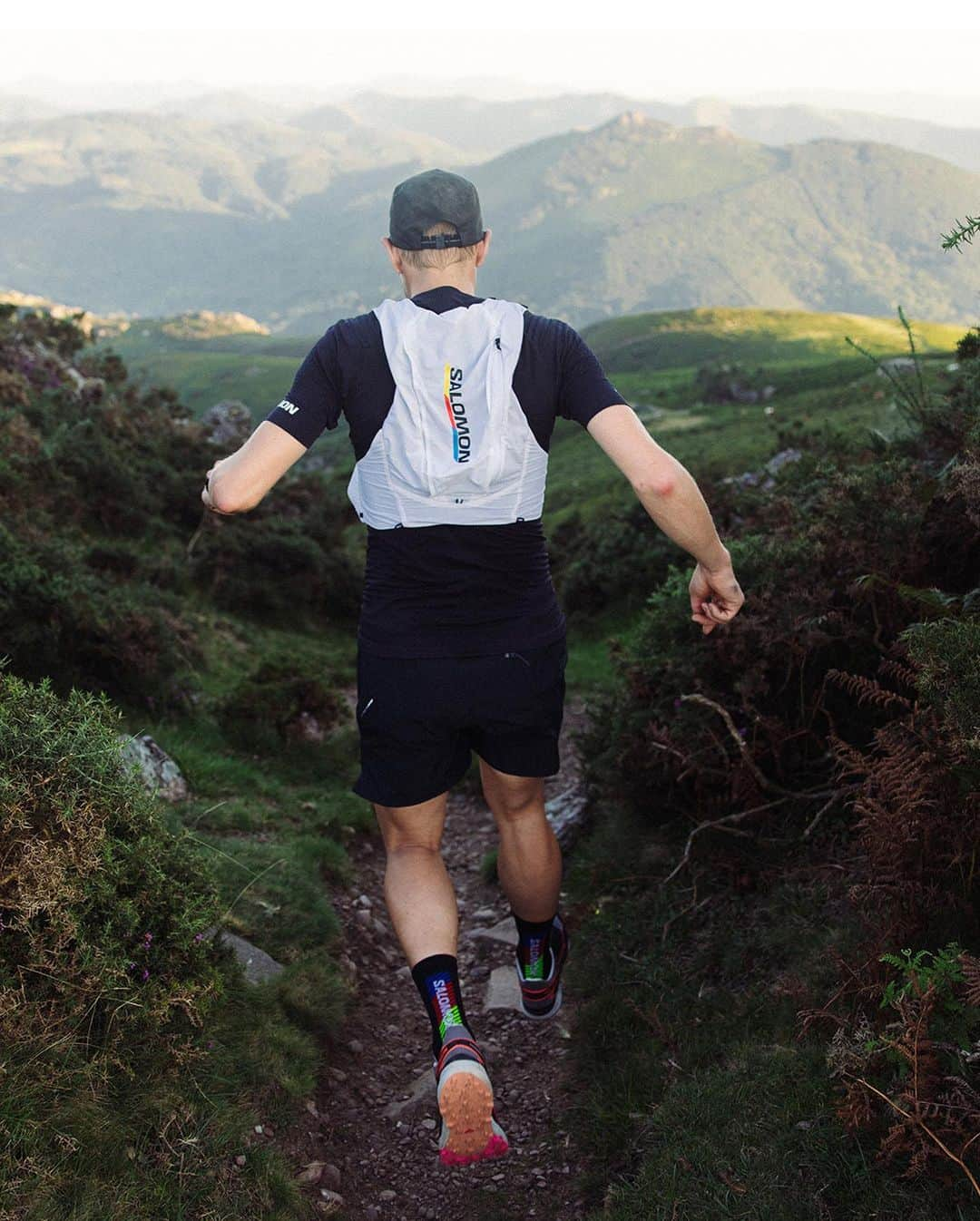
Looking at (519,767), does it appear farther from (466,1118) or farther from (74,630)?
(74,630)

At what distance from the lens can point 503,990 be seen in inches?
229

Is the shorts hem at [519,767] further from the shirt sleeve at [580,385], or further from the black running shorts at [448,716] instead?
the shirt sleeve at [580,385]

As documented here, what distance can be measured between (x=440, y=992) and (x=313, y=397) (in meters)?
2.21

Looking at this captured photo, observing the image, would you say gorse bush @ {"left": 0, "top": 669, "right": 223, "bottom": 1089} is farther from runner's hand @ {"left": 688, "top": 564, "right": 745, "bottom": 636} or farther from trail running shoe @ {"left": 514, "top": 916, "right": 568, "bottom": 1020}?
runner's hand @ {"left": 688, "top": 564, "right": 745, "bottom": 636}

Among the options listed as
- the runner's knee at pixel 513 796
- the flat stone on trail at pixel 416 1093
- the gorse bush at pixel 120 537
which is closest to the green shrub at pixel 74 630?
the gorse bush at pixel 120 537

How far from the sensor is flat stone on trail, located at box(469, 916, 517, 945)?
635 cm

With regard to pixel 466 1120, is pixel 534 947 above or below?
below

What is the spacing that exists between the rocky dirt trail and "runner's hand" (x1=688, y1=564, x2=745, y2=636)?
7.37 feet

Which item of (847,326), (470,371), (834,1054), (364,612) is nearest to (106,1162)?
(364,612)

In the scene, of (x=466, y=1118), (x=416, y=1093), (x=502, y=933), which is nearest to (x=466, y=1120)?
(x=466, y=1118)

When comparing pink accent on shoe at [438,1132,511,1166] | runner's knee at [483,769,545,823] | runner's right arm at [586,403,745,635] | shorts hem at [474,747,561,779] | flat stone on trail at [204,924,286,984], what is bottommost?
flat stone on trail at [204,924,286,984]

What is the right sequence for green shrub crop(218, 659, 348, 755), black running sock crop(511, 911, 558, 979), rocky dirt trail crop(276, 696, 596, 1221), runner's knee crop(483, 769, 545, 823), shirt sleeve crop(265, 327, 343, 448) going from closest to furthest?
shirt sleeve crop(265, 327, 343, 448) → rocky dirt trail crop(276, 696, 596, 1221) → runner's knee crop(483, 769, 545, 823) → black running sock crop(511, 911, 558, 979) → green shrub crop(218, 659, 348, 755)

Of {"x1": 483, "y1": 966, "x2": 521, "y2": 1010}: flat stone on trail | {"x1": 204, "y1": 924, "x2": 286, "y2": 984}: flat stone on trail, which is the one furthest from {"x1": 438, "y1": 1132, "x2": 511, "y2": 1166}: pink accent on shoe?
{"x1": 483, "y1": 966, "x2": 521, "y2": 1010}: flat stone on trail

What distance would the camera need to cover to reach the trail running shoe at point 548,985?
4836mm
